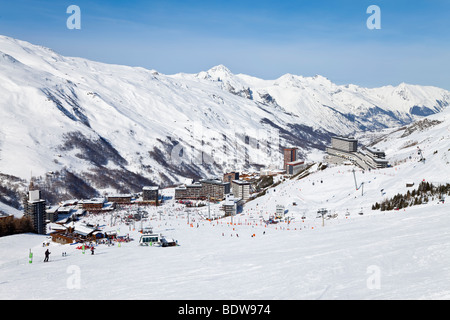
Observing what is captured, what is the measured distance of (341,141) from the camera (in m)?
172

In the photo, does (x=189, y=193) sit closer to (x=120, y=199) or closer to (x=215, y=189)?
(x=215, y=189)

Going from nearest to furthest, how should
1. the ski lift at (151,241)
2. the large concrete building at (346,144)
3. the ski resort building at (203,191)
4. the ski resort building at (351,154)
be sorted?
the ski lift at (151,241)
the ski resort building at (351,154)
the large concrete building at (346,144)
the ski resort building at (203,191)

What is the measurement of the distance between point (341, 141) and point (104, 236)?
136 meters

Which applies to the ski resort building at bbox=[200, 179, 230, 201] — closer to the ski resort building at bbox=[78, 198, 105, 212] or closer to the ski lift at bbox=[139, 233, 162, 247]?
the ski resort building at bbox=[78, 198, 105, 212]

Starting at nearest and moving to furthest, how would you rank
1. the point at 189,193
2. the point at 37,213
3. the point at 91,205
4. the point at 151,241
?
the point at 151,241 → the point at 37,213 → the point at 91,205 → the point at 189,193

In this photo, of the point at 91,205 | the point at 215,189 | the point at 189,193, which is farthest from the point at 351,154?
the point at 91,205

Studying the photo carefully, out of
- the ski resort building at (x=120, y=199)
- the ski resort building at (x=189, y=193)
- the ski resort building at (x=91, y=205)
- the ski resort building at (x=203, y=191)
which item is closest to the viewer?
the ski resort building at (x=91, y=205)

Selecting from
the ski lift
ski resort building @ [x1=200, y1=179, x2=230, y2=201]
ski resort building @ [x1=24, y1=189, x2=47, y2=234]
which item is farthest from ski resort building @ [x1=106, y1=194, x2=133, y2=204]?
the ski lift

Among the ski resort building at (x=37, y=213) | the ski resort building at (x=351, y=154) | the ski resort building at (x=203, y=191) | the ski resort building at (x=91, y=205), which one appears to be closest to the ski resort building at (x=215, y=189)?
the ski resort building at (x=203, y=191)

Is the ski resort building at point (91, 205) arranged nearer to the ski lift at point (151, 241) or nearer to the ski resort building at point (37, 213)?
the ski resort building at point (37, 213)

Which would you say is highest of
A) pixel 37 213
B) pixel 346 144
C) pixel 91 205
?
pixel 346 144

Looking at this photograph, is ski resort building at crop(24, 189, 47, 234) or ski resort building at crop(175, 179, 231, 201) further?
ski resort building at crop(175, 179, 231, 201)
